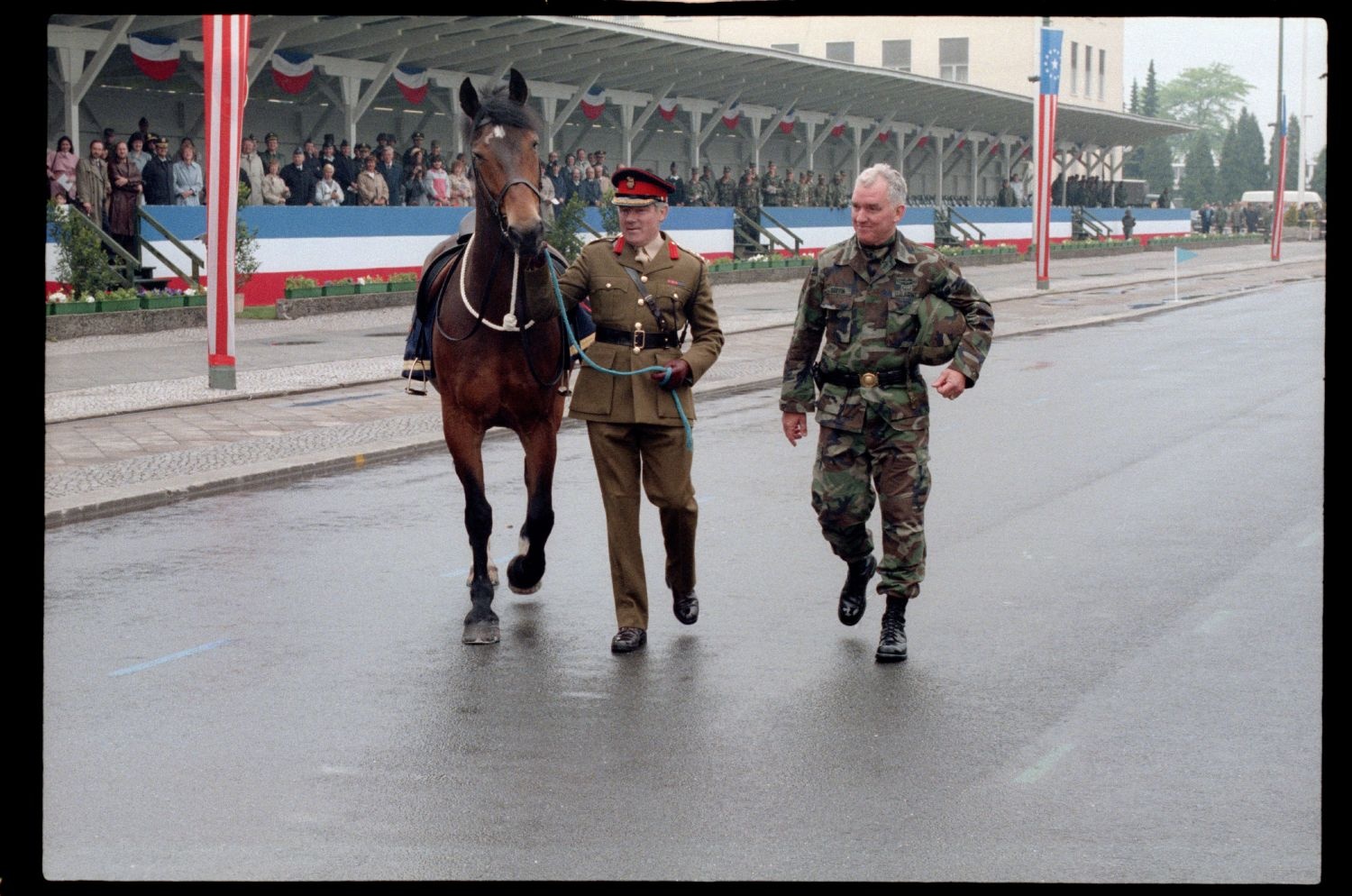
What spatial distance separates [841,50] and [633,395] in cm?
7135

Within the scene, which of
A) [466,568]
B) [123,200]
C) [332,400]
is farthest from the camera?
[123,200]

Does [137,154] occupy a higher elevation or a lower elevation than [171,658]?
higher

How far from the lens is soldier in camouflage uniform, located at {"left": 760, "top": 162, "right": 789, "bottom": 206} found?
1699 inches

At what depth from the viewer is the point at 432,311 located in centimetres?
836

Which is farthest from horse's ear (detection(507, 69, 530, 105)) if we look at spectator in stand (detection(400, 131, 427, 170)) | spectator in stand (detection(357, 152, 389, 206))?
spectator in stand (detection(400, 131, 427, 170))

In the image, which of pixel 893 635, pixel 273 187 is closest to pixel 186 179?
pixel 273 187

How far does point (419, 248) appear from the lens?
3009cm

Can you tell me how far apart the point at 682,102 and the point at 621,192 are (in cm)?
3482

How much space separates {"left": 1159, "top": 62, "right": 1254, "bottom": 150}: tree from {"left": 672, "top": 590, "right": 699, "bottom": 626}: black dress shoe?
149667 mm

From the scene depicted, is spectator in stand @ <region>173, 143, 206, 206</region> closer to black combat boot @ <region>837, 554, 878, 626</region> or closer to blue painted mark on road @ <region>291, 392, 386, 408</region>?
blue painted mark on road @ <region>291, 392, 386, 408</region>

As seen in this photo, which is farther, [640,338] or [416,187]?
[416,187]

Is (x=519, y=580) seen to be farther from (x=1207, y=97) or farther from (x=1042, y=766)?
(x=1207, y=97)

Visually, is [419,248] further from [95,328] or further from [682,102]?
[682,102]

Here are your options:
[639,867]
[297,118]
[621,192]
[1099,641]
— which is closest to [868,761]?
[639,867]
